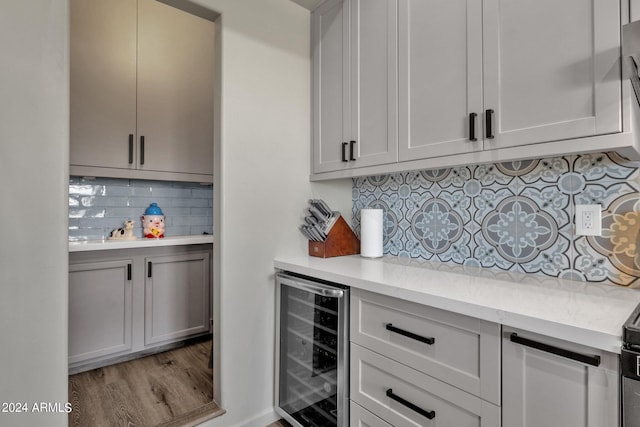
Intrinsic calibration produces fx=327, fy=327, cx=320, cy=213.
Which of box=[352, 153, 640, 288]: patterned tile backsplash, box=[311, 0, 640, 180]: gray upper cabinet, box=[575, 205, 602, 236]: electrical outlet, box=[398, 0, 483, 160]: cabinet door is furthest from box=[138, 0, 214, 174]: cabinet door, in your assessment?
box=[575, 205, 602, 236]: electrical outlet

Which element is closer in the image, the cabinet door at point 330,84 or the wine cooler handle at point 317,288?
the wine cooler handle at point 317,288

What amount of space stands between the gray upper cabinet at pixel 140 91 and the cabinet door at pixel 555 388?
8.27 ft

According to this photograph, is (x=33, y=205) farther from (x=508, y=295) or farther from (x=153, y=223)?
(x=508, y=295)

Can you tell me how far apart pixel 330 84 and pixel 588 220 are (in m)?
1.43

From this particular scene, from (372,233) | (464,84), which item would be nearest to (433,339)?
(372,233)

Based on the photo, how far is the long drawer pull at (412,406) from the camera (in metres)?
1.12

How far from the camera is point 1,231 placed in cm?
114

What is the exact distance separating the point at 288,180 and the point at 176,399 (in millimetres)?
1474

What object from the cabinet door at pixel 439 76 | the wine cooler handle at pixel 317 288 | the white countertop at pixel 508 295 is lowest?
the wine cooler handle at pixel 317 288

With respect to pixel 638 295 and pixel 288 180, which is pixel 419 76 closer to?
pixel 288 180

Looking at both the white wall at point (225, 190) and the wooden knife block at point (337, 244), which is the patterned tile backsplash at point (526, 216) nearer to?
the wooden knife block at point (337, 244)

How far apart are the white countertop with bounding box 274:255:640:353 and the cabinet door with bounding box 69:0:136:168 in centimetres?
169

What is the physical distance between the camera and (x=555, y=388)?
0.85 m

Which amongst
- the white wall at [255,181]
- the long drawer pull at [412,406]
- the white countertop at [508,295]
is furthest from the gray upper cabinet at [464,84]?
the long drawer pull at [412,406]
